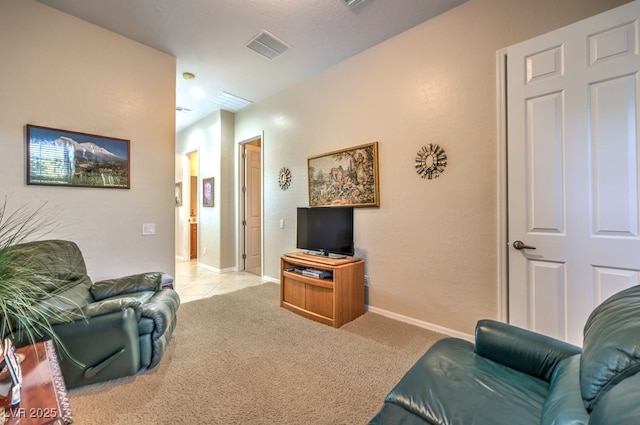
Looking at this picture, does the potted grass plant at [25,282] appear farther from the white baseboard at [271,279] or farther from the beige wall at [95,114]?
the white baseboard at [271,279]

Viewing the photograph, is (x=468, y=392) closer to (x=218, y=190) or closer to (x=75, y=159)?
(x=75, y=159)

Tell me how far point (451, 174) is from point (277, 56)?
2.40m

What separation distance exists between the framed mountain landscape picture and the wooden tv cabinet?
2029 mm

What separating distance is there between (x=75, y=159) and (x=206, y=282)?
8.00 ft

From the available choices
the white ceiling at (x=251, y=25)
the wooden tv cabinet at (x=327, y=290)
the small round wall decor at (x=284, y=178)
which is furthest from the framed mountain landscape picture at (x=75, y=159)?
the wooden tv cabinet at (x=327, y=290)

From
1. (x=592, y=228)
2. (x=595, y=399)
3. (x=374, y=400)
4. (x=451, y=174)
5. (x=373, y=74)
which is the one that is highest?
(x=373, y=74)

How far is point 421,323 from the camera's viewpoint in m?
2.64

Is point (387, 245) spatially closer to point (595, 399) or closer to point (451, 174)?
point (451, 174)

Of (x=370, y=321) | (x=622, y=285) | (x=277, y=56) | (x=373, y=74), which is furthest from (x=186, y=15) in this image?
(x=622, y=285)

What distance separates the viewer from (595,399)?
72 centimetres

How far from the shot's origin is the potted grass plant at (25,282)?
0.96 metres

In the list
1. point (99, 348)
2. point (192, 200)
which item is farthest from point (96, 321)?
point (192, 200)

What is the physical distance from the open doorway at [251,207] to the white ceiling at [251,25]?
5.75 ft

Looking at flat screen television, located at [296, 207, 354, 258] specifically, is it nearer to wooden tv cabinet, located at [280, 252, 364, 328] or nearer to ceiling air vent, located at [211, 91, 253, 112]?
wooden tv cabinet, located at [280, 252, 364, 328]
